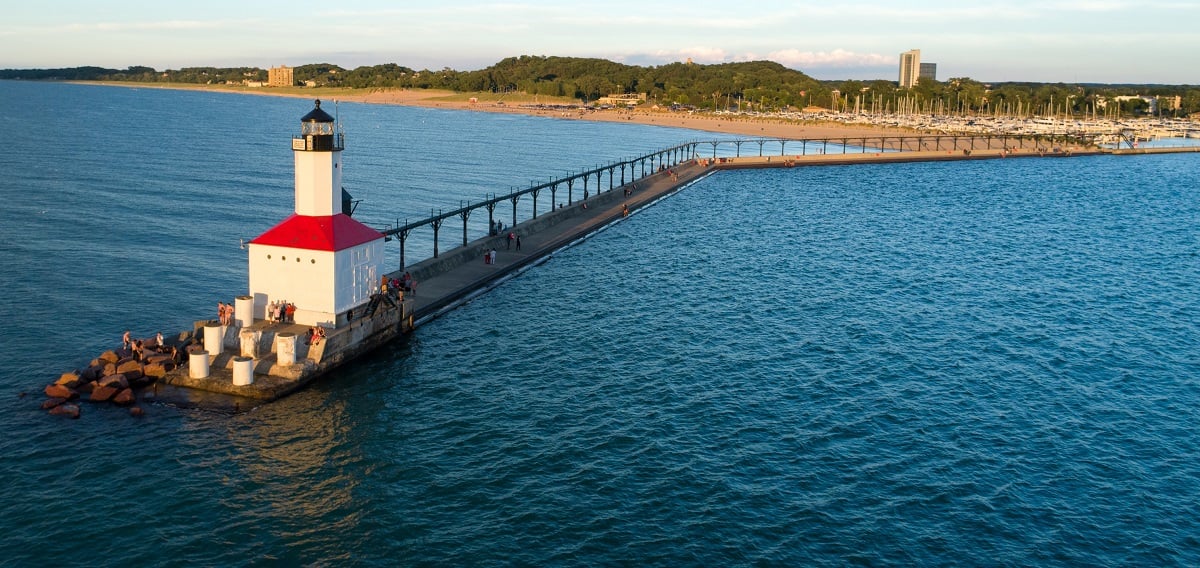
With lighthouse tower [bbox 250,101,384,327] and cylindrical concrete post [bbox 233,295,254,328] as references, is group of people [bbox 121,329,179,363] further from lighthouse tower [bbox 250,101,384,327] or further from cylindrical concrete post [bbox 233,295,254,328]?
lighthouse tower [bbox 250,101,384,327]

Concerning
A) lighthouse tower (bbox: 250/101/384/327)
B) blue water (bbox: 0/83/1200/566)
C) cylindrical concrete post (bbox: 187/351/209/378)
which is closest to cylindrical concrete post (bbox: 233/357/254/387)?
cylindrical concrete post (bbox: 187/351/209/378)

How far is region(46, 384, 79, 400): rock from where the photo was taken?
31.7 m

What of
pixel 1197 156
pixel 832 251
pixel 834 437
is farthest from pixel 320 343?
pixel 1197 156

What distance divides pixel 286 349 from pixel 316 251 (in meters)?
4.14

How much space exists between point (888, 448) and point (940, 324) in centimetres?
1777

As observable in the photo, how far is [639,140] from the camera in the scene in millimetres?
176125

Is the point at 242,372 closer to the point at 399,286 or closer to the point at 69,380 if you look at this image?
the point at 69,380

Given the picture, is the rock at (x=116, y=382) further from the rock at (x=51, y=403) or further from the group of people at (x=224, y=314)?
the group of people at (x=224, y=314)

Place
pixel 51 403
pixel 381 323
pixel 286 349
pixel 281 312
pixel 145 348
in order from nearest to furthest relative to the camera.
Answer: pixel 51 403
pixel 286 349
pixel 145 348
pixel 281 312
pixel 381 323

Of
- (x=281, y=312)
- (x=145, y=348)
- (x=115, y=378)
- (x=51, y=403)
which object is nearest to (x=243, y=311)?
(x=281, y=312)

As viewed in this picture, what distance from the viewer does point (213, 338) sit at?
114 ft

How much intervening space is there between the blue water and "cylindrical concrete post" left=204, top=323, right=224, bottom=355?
12.2 ft

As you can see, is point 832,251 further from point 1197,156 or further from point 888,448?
point 1197,156

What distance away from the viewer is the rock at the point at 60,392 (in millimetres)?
31656
